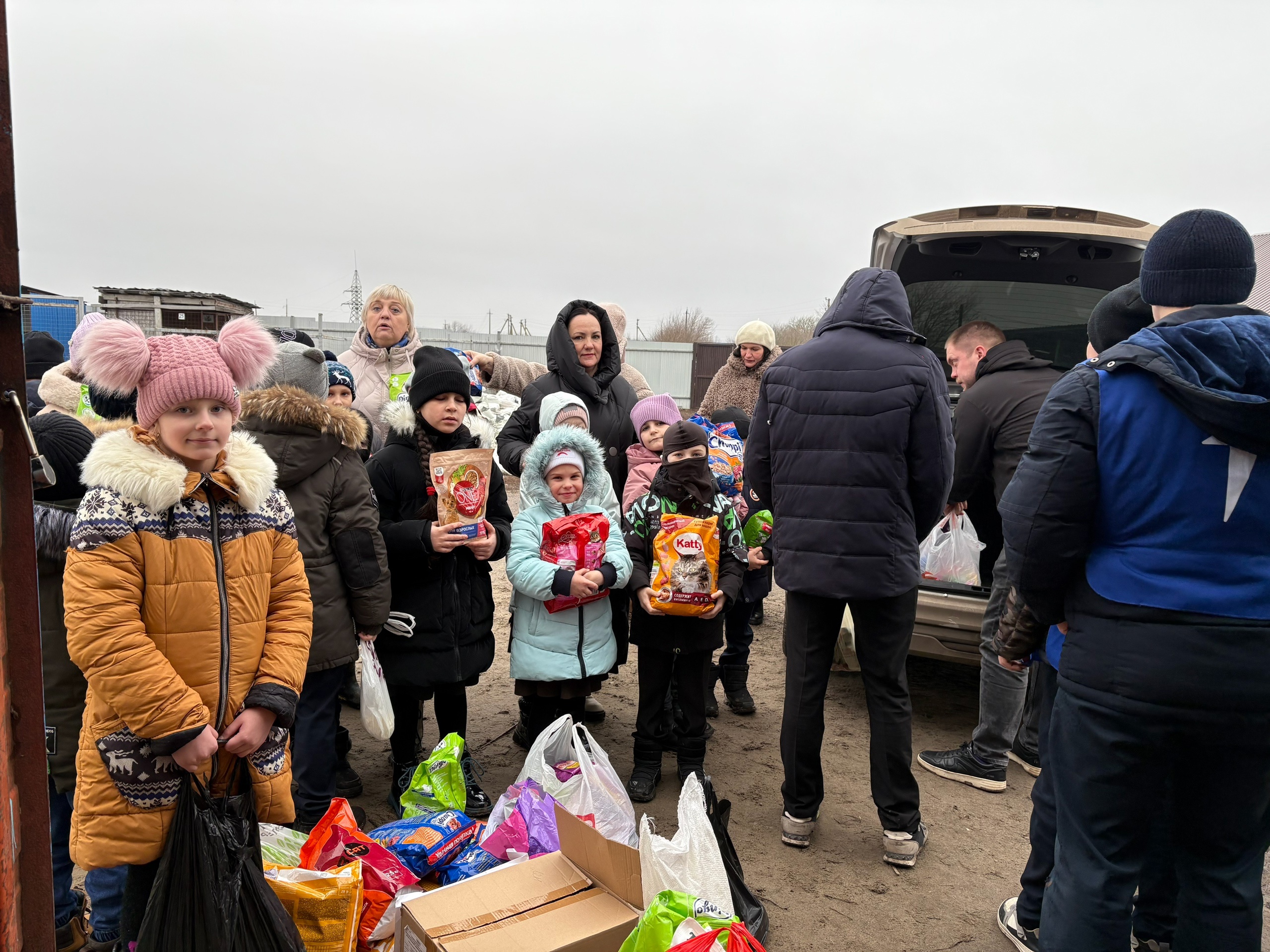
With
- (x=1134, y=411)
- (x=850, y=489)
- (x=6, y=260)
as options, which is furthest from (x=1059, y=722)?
(x=6, y=260)

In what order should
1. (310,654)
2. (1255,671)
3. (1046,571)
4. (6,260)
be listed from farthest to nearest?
1. (310,654)
2. (1046,571)
3. (1255,671)
4. (6,260)

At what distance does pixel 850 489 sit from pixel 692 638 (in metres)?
1.04

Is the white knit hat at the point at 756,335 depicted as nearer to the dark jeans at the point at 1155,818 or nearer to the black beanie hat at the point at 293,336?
the black beanie hat at the point at 293,336

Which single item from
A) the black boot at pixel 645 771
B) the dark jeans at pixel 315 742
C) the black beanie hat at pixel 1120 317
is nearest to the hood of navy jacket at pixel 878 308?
Answer: the black beanie hat at pixel 1120 317

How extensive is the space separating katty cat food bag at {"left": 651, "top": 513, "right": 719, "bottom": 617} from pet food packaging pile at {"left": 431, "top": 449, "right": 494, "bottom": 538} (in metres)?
0.81

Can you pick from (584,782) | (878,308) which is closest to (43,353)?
(584,782)

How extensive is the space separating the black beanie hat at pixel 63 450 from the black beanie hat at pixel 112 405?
93 mm

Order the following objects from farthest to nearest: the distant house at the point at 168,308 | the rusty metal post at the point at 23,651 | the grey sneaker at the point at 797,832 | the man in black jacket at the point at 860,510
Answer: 1. the distant house at the point at 168,308
2. the grey sneaker at the point at 797,832
3. the man in black jacket at the point at 860,510
4. the rusty metal post at the point at 23,651

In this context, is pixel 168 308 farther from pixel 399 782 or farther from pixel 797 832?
pixel 797 832

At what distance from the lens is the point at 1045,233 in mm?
4254

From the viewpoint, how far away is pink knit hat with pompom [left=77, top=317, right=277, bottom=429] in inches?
81.3

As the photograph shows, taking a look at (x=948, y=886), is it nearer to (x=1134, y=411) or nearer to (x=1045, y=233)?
(x=1134, y=411)

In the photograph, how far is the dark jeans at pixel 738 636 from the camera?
478 centimetres

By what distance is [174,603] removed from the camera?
6.87 ft
